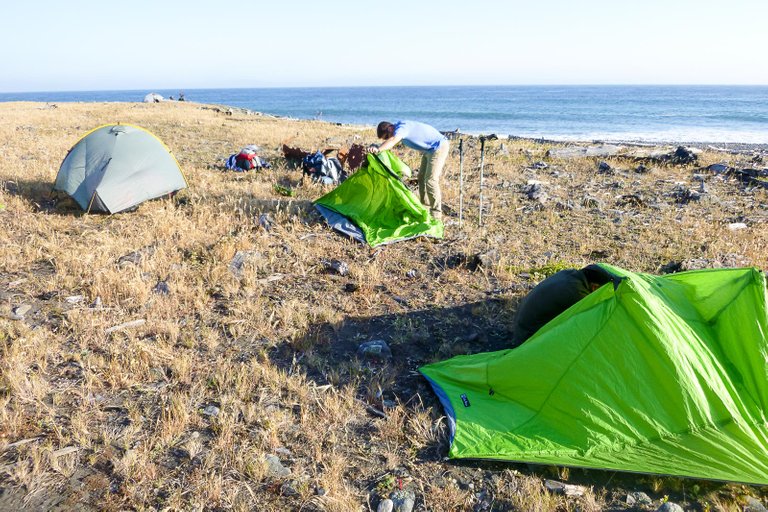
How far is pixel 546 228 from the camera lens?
9102 mm

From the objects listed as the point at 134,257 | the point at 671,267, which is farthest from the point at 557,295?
the point at 134,257

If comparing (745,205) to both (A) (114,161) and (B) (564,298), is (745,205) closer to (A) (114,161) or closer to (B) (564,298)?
(B) (564,298)

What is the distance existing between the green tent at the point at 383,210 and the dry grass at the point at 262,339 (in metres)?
0.36

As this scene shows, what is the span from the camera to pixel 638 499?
3.44 meters

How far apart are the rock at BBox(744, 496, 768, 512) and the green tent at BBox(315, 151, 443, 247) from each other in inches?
217

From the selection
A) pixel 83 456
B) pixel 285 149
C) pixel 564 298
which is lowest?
pixel 83 456

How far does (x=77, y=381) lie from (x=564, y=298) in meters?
4.56

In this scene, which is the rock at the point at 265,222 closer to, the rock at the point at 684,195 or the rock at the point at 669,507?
the rock at the point at 669,507

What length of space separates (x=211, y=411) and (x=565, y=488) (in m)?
2.82

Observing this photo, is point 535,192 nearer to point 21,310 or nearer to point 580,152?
point 580,152

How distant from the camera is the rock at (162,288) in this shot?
6.18 metres

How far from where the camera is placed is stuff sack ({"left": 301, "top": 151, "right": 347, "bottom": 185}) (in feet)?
38.6

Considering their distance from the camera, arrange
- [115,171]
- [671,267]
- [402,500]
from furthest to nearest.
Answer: [115,171], [671,267], [402,500]

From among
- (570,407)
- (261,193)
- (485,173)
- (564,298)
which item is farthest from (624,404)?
(485,173)
